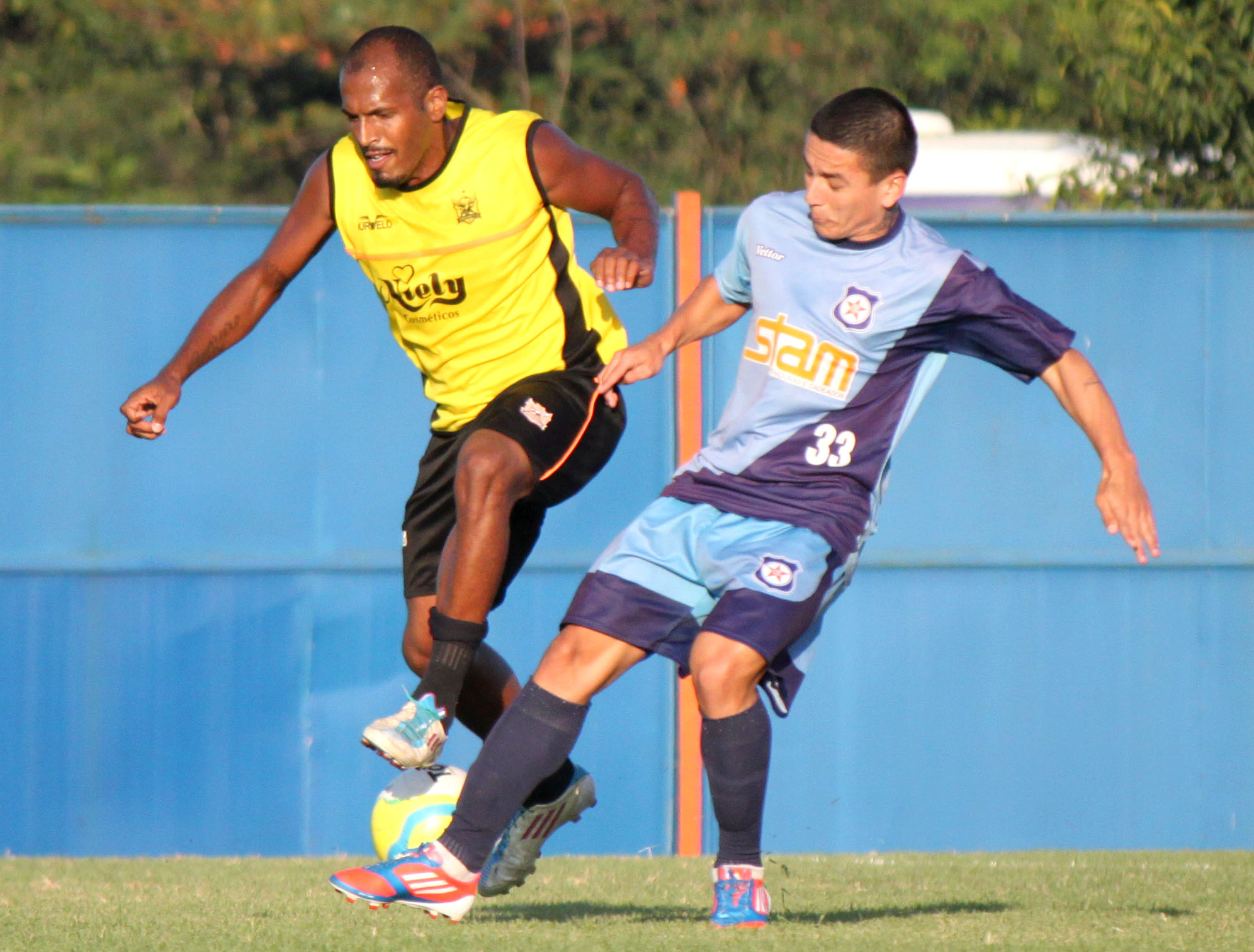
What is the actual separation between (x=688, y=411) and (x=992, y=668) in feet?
5.83

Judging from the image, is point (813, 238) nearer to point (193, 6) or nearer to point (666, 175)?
point (666, 175)

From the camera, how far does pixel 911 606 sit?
25.7 ft

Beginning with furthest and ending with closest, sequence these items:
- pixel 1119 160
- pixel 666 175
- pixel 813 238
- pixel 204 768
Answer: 1. pixel 666 175
2. pixel 1119 160
3. pixel 204 768
4. pixel 813 238

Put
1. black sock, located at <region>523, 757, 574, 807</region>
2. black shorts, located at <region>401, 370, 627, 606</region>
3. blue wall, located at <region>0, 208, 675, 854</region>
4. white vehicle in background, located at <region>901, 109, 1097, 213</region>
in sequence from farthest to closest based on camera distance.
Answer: white vehicle in background, located at <region>901, 109, 1097, 213</region> → blue wall, located at <region>0, 208, 675, 854</region> → black sock, located at <region>523, 757, 574, 807</region> → black shorts, located at <region>401, 370, 627, 606</region>

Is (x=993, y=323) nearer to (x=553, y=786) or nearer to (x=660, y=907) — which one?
(x=553, y=786)

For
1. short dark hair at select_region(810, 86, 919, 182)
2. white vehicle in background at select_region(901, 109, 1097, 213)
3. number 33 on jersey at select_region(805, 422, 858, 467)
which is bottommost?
number 33 on jersey at select_region(805, 422, 858, 467)

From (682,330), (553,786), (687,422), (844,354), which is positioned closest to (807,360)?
(844,354)

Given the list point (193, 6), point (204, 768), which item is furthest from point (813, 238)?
point (193, 6)

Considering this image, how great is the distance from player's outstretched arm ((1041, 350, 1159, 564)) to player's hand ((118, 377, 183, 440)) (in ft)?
7.26

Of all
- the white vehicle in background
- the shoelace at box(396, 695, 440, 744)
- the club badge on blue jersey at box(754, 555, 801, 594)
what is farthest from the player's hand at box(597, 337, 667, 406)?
the white vehicle in background

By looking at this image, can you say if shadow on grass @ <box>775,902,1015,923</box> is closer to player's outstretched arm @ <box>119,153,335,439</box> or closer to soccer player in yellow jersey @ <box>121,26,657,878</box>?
soccer player in yellow jersey @ <box>121,26,657,878</box>

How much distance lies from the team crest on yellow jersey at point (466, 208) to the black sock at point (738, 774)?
1.53 meters

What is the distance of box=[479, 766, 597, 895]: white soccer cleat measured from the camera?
4.67 meters

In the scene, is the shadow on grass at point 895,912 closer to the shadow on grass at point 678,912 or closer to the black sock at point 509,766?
the shadow on grass at point 678,912
